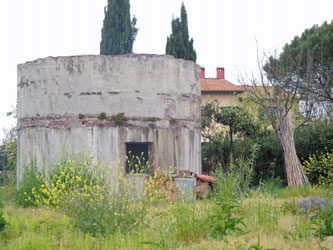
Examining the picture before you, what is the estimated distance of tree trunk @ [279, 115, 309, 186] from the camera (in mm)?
11930

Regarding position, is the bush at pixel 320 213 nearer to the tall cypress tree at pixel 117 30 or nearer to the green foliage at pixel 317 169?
the green foliage at pixel 317 169

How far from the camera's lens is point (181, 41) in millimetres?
23250

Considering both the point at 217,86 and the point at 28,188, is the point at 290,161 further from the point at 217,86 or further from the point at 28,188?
the point at 217,86

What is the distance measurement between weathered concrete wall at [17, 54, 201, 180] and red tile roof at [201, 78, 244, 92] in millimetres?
17890

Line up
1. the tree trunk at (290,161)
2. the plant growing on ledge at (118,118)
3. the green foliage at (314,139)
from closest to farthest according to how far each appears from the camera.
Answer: the plant growing on ledge at (118,118)
the tree trunk at (290,161)
the green foliage at (314,139)

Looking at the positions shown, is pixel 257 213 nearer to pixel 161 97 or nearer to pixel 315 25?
pixel 161 97

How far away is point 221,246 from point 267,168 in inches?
379

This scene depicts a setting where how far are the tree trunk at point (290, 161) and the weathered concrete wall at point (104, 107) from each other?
9.29 ft

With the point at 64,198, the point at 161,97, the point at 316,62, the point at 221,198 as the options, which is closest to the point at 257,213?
the point at 221,198

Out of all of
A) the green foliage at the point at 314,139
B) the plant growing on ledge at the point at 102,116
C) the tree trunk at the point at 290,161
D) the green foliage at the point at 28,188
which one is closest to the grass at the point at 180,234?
the green foliage at the point at 28,188

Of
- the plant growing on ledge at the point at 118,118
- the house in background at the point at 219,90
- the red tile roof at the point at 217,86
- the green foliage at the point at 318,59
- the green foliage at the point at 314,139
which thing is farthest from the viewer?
the red tile roof at the point at 217,86

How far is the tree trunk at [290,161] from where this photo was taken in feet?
39.1

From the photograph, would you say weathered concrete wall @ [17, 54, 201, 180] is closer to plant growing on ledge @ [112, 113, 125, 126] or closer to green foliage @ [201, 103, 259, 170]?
plant growing on ledge @ [112, 113, 125, 126]

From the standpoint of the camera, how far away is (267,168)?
14.5 meters
